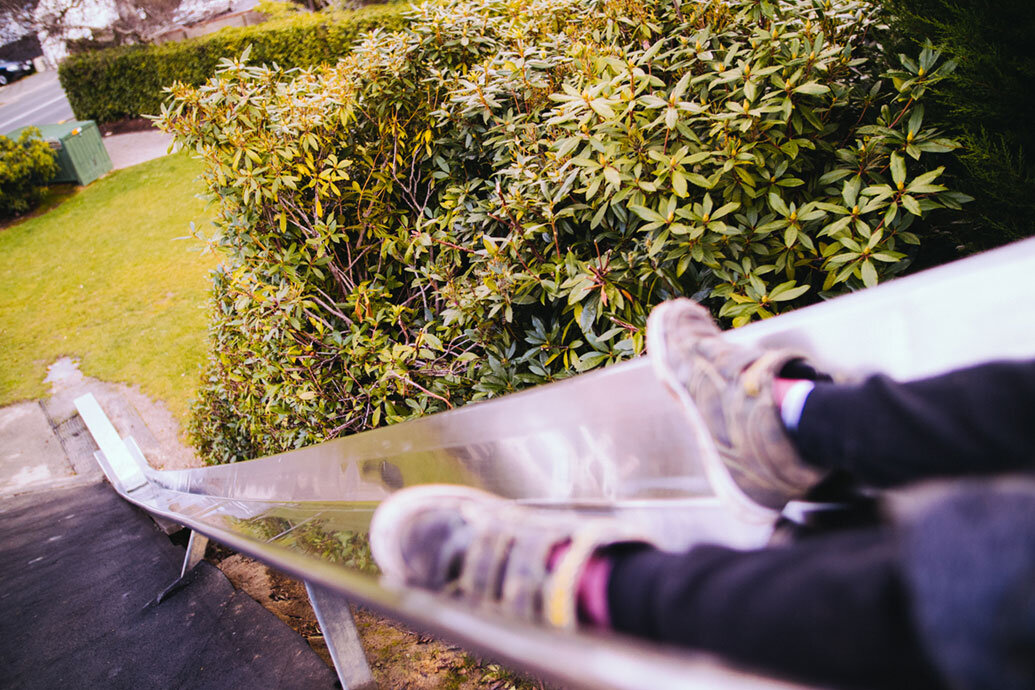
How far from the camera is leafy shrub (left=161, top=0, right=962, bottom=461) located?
180cm

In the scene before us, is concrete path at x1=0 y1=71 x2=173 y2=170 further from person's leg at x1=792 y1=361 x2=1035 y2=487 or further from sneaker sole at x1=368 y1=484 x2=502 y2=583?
person's leg at x1=792 y1=361 x2=1035 y2=487

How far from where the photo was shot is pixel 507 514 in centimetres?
97

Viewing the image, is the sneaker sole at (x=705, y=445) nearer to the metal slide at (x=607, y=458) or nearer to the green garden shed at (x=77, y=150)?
the metal slide at (x=607, y=458)

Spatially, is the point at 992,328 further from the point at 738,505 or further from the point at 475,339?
the point at 475,339

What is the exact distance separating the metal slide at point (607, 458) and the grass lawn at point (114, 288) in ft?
13.6

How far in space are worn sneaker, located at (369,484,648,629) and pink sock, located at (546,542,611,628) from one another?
0.6 inches

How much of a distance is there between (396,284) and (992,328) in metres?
2.57

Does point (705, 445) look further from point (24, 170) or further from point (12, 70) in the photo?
point (12, 70)

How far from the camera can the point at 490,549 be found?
896 millimetres

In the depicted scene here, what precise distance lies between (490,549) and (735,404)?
0.55 metres

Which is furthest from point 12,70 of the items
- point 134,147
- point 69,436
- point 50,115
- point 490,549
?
point 490,549

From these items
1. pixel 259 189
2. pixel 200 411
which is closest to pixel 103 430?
pixel 200 411

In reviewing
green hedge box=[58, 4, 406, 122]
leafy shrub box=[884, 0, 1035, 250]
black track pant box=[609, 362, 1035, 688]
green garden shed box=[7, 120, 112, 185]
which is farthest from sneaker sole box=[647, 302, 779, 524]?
green garden shed box=[7, 120, 112, 185]

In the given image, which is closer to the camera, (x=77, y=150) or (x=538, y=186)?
(x=538, y=186)
